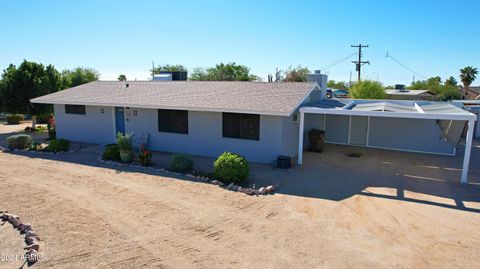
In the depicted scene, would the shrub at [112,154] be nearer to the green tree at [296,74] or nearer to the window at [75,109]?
the window at [75,109]

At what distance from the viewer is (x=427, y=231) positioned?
6.91 m

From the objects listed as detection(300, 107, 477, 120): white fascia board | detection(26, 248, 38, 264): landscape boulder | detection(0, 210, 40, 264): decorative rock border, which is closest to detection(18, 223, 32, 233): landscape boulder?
detection(0, 210, 40, 264): decorative rock border

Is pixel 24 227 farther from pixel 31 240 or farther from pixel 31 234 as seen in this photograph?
pixel 31 240

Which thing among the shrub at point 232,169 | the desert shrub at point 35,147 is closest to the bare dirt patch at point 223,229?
the shrub at point 232,169

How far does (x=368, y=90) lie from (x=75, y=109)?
81.8 feet

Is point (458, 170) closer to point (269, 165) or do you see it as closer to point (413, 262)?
point (269, 165)

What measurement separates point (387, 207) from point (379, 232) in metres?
1.64

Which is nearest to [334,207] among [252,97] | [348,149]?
[252,97]

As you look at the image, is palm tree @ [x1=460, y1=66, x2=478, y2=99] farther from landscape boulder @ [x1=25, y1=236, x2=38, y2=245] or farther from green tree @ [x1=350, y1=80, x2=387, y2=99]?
landscape boulder @ [x1=25, y1=236, x2=38, y2=245]

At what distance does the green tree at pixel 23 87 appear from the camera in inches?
813

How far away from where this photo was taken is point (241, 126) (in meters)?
12.7

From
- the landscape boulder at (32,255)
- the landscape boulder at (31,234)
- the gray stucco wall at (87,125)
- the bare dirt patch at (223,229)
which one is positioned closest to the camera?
the landscape boulder at (32,255)

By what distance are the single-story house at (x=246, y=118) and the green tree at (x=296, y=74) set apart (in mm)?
34358

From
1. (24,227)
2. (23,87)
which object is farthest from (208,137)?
(23,87)
